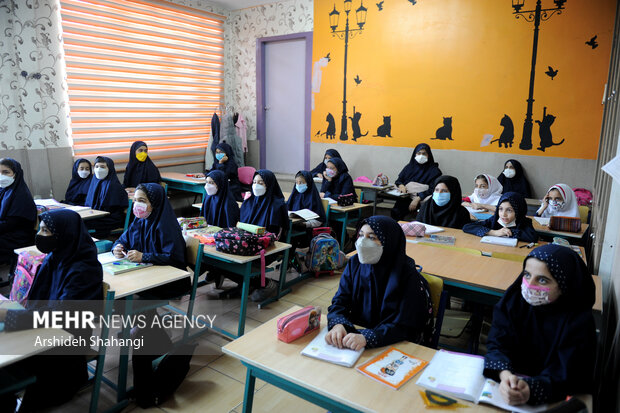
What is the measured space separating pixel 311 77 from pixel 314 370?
20.8 ft

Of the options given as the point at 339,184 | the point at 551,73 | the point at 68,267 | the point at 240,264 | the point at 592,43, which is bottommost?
the point at 240,264

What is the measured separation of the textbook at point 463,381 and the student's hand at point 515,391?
0.02 meters

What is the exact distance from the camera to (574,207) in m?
4.32

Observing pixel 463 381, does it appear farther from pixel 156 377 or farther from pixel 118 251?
pixel 118 251

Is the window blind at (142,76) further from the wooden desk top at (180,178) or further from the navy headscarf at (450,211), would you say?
the navy headscarf at (450,211)

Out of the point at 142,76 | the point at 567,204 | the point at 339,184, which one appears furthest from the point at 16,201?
the point at 567,204

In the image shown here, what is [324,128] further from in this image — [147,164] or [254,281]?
[254,281]

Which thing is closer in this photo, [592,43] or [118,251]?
[118,251]

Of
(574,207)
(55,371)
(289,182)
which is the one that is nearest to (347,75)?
(289,182)

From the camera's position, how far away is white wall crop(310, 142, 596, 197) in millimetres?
5418

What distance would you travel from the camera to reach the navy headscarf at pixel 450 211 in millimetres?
3990

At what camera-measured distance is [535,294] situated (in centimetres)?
165

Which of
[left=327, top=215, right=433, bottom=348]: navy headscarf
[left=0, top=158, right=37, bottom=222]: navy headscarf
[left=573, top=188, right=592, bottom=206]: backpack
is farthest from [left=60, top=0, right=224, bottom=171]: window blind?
[left=573, top=188, right=592, bottom=206]: backpack

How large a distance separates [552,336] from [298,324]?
1.01m
